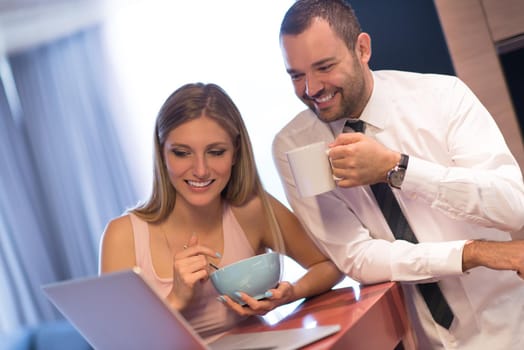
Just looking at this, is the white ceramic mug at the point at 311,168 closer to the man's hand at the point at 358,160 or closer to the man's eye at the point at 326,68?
the man's hand at the point at 358,160

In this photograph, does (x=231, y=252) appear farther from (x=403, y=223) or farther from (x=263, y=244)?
(x=403, y=223)

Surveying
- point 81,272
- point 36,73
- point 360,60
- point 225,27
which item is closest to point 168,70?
point 225,27

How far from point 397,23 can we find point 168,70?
2256 millimetres

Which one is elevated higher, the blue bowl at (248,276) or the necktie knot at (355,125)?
the necktie knot at (355,125)

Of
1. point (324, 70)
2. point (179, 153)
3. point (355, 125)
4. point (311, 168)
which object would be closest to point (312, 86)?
point (324, 70)

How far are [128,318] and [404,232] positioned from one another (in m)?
0.80

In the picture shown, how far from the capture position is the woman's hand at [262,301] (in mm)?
1654

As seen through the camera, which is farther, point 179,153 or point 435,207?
point 179,153

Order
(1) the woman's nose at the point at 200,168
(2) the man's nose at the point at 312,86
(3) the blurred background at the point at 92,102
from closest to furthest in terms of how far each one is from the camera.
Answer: (2) the man's nose at the point at 312,86, (1) the woman's nose at the point at 200,168, (3) the blurred background at the point at 92,102

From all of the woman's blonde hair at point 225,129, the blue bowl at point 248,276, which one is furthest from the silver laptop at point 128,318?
the woman's blonde hair at point 225,129

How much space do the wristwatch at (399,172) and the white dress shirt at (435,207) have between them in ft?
0.04

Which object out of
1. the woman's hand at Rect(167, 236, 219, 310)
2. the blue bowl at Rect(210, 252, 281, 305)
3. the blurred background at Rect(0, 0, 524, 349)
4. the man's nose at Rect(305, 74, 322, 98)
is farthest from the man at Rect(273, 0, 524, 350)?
the blurred background at Rect(0, 0, 524, 349)

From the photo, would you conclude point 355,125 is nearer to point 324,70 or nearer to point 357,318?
point 324,70

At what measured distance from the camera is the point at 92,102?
17.1 feet
